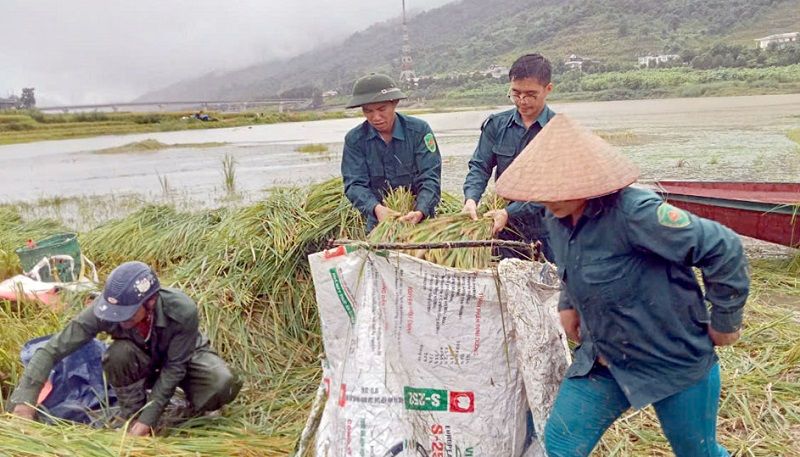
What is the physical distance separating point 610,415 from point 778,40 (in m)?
64.5

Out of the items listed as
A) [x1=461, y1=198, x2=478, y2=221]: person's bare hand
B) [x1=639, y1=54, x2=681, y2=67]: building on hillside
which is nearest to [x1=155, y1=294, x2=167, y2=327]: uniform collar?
[x1=461, y1=198, x2=478, y2=221]: person's bare hand

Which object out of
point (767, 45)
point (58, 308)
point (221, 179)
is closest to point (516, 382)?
point (58, 308)

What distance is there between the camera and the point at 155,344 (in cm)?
268

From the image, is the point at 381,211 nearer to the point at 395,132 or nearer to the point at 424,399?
the point at 395,132

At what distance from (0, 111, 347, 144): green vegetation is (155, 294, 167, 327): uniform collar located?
32.6 meters

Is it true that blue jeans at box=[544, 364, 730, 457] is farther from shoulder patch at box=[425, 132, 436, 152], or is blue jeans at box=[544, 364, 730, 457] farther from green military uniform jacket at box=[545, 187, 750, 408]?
shoulder patch at box=[425, 132, 436, 152]

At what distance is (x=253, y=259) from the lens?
11.2 feet

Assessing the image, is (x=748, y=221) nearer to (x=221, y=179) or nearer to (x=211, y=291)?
(x=211, y=291)

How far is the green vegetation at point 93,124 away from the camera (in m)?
34.0

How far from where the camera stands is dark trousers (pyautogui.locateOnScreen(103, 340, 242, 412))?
102 inches

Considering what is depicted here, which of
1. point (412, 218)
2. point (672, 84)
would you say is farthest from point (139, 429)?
point (672, 84)

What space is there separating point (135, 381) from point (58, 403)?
1.24 feet

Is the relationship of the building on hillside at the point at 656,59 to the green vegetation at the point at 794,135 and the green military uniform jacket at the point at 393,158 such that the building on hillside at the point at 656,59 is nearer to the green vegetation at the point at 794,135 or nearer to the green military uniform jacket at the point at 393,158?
the green vegetation at the point at 794,135

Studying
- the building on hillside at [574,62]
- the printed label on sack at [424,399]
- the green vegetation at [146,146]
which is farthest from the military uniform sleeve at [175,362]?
the building on hillside at [574,62]
